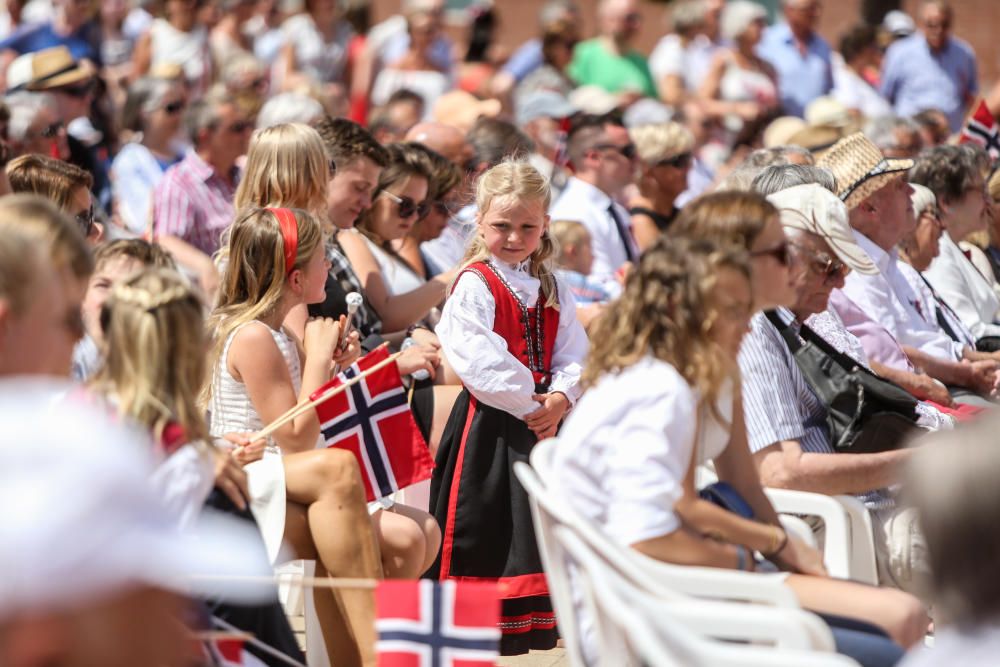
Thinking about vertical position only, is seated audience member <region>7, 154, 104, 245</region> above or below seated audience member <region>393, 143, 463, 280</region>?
above

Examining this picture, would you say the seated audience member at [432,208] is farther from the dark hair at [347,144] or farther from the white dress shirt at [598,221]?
the white dress shirt at [598,221]

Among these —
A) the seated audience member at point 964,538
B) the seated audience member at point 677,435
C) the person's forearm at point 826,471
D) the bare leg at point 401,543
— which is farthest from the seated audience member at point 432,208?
the seated audience member at point 964,538

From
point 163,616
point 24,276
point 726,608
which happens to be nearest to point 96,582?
point 163,616

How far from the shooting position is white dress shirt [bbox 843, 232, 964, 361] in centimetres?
527

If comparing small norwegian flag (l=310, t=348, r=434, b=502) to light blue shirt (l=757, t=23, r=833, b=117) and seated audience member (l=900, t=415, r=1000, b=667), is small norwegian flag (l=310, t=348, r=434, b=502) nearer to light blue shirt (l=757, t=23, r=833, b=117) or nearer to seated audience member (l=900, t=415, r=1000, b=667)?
seated audience member (l=900, t=415, r=1000, b=667)

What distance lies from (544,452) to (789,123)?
655 centimetres

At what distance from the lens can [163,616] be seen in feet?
5.75

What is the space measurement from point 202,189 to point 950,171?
3.60 m

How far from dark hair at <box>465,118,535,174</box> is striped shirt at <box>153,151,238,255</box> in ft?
4.39

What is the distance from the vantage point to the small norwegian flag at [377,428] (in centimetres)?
420

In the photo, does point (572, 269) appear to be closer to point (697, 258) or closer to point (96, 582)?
point (697, 258)

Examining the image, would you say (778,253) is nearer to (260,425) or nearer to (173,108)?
(260,425)

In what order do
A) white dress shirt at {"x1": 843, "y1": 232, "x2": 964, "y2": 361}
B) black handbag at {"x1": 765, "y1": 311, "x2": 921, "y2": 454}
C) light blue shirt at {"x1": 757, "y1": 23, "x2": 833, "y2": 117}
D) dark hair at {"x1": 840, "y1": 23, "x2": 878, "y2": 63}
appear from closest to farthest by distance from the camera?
1. black handbag at {"x1": 765, "y1": 311, "x2": 921, "y2": 454}
2. white dress shirt at {"x1": 843, "y1": 232, "x2": 964, "y2": 361}
3. light blue shirt at {"x1": 757, "y1": 23, "x2": 833, "y2": 117}
4. dark hair at {"x1": 840, "y1": 23, "x2": 878, "y2": 63}

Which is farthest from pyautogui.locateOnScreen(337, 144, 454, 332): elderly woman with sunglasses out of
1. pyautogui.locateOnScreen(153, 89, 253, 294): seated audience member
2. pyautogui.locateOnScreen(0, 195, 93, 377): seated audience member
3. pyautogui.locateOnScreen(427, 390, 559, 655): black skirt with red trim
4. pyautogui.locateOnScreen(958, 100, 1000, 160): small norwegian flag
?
pyautogui.locateOnScreen(958, 100, 1000, 160): small norwegian flag
